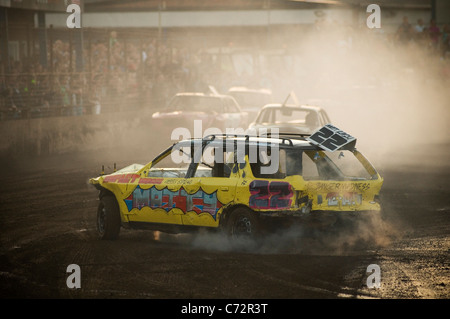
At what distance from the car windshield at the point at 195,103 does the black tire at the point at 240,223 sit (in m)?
14.2

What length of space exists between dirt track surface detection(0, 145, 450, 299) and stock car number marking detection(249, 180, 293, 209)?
1.46 feet

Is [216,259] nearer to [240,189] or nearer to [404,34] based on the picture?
[240,189]

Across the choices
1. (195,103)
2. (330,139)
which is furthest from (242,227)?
(195,103)

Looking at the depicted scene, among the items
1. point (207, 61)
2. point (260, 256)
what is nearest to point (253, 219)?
point (260, 256)

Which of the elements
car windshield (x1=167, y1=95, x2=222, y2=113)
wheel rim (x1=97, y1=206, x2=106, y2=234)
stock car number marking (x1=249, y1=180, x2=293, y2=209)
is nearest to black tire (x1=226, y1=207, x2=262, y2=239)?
stock car number marking (x1=249, y1=180, x2=293, y2=209)

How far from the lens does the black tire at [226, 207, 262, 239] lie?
9602mm

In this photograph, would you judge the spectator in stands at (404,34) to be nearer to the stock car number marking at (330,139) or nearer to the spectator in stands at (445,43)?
the spectator in stands at (445,43)

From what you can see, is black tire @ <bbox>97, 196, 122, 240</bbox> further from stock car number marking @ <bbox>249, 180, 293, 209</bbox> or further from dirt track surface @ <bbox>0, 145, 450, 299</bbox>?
stock car number marking @ <bbox>249, 180, 293, 209</bbox>

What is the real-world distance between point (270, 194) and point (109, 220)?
7.44 ft

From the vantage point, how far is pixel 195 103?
956 inches


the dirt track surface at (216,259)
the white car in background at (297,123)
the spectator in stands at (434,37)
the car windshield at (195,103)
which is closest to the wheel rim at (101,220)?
the dirt track surface at (216,259)

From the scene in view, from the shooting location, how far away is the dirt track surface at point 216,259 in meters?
7.82
